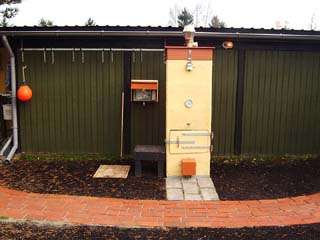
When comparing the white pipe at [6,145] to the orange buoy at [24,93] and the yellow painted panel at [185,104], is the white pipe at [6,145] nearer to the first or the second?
the orange buoy at [24,93]

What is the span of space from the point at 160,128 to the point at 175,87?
1.63 m

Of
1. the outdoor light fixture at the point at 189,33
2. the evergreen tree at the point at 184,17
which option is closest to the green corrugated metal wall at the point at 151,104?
the outdoor light fixture at the point at 189,33

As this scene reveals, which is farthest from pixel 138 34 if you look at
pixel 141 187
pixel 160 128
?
pixel 141 187

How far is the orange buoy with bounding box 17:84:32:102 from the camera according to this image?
7398 millimetres

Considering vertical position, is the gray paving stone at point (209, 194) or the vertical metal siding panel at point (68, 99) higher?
the vertical metal siding panel at point (68, 99)

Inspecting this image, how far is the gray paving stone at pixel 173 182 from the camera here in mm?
6133

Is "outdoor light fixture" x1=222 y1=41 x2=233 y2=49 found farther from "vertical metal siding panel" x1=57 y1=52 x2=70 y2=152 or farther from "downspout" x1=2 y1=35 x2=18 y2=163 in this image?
"downspout" x1=2 y1=35 x2=18 y2=163

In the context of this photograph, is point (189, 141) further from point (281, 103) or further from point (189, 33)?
point (281, 103)

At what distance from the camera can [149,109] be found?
779 centimetres

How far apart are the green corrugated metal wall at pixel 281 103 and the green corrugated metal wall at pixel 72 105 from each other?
2.79m

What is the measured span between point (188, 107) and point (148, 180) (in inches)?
56.6

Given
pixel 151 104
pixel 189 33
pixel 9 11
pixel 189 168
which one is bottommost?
pixel 189 168

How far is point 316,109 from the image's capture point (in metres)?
7.98

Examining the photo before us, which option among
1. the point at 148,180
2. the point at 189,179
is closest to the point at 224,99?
the point at 189,179
